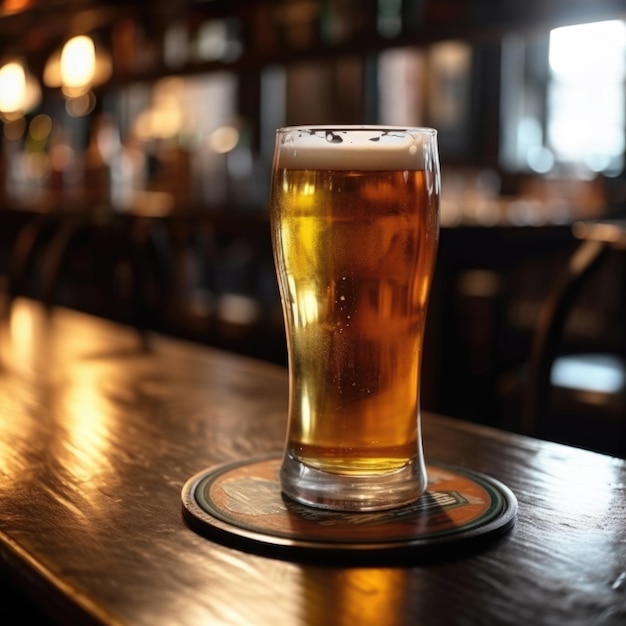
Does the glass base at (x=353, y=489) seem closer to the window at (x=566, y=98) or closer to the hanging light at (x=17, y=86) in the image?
the window at (x=566, y=98)

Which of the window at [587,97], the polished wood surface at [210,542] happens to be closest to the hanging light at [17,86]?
the window at [587,97]

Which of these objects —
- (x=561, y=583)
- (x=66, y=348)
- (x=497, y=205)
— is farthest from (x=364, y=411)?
(x=497, y=205)

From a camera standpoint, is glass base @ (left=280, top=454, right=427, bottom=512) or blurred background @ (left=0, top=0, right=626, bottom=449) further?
blurred background @ (left=0, top=0, right=626, bottom=449)

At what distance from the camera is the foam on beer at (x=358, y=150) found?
71cm

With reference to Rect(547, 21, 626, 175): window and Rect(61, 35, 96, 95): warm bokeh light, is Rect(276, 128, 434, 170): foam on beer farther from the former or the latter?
Rect(547, 21, 626, 175): window

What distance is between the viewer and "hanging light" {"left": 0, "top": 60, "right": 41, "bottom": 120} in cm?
780

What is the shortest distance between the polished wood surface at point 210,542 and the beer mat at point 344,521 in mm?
12

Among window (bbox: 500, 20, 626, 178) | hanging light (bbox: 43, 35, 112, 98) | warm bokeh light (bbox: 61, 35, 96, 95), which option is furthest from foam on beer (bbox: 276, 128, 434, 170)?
window (bbox: 500, 20, 626, 178)

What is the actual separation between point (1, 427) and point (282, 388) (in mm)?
354

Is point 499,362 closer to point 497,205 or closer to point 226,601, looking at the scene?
point 497,205

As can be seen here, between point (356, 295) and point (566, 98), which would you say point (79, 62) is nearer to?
point (566, 98)

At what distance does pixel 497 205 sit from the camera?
203 inches

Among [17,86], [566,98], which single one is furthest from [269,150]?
[566,98]

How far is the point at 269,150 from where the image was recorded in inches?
334
